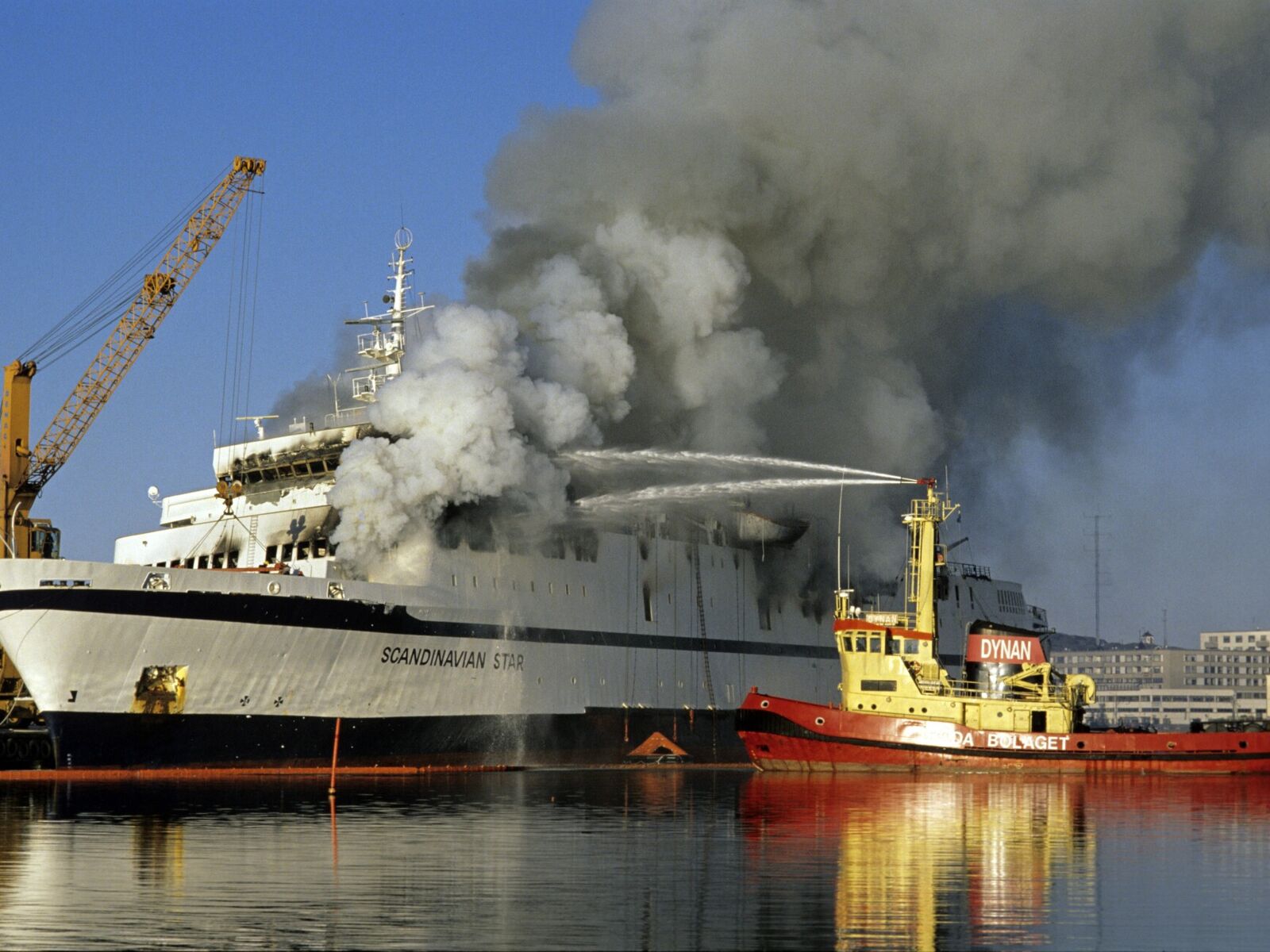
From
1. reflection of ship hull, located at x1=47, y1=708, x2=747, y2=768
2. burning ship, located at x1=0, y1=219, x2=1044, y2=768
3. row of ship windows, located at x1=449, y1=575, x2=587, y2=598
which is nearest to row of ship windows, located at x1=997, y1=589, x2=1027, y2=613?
burning ship, located at x1=0, y1=219, x2=1044, y2=768

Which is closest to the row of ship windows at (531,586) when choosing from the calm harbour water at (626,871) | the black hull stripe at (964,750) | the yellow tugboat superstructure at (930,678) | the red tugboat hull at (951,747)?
the black hull stripe at (964,750)

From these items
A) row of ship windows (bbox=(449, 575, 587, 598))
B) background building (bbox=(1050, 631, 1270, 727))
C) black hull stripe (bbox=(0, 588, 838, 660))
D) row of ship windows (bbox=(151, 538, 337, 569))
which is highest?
row of ship windows (bbox=(151, 538, 337, 569))

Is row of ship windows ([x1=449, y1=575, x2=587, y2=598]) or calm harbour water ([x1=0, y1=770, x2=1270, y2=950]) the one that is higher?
row of ship windows ([x1=449, y1=575, x2=587, y2=598])

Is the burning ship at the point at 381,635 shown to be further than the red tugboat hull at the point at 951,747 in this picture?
No

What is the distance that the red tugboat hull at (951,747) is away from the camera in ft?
167

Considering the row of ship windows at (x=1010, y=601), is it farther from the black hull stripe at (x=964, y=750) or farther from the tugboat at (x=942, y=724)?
the black hull stripe at (x=964, y=750)

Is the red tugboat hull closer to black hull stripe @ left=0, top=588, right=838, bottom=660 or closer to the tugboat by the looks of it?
the tugboat

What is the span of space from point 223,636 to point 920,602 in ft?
71.1

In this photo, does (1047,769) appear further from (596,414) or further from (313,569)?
(313,569)

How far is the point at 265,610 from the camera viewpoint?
46.8m

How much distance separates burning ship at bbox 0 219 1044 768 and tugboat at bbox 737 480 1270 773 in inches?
329

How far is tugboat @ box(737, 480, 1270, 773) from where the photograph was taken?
50906mm

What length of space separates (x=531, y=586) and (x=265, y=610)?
11.5m

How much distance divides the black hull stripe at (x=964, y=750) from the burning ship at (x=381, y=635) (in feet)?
25.7
